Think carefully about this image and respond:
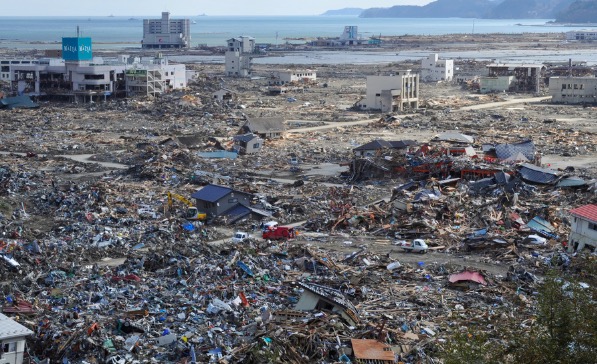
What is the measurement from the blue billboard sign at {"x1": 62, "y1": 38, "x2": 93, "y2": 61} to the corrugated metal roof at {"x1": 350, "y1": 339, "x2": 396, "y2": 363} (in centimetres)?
3910

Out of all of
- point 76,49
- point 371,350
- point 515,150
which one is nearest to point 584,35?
point 76,49

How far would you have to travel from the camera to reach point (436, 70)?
208 feet

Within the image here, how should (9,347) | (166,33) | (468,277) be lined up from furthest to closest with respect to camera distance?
(166,33) < (468,277) < (9,347)

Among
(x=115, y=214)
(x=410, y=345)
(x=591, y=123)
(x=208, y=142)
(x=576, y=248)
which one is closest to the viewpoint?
(x=410, y=345)

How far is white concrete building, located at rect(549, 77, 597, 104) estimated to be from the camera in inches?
1820

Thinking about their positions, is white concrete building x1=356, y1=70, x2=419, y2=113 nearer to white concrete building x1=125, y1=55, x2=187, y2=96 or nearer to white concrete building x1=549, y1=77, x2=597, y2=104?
white concrete building x1=549, y1=77, x2=597, y2=104

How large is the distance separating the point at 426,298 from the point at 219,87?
131 feet

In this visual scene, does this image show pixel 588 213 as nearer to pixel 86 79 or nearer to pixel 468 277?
pixel 468 277

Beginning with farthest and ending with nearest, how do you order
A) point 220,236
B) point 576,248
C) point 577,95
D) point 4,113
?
point 577,95
point 4,113
point 220,236
point 576,248

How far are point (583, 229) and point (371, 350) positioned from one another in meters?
6.87

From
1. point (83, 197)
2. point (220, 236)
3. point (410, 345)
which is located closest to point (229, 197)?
point (220, 236)

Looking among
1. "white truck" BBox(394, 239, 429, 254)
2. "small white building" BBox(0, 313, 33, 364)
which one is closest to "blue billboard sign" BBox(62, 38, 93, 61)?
"white truck" BBox(394, 239, 429, 254)

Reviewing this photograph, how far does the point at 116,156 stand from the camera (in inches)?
1139

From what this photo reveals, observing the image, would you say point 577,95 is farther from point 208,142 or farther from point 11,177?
point 11,177
